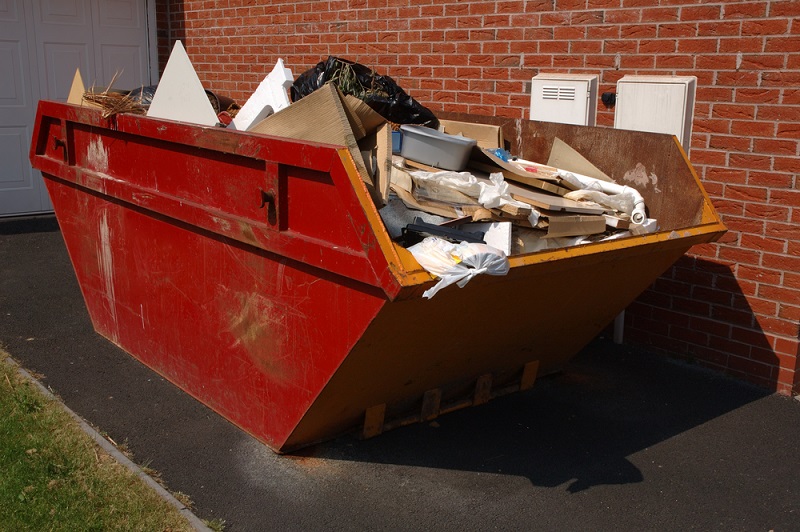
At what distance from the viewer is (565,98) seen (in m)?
5.25

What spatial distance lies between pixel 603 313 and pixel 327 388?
1651 mm

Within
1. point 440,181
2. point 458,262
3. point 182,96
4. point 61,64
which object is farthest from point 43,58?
point 458,262

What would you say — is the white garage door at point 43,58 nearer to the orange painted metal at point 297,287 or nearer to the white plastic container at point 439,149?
the orange painted metal at point 297,287

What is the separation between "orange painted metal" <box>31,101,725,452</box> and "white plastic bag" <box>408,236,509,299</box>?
0.23ft

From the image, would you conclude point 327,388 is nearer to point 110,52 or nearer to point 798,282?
point 798,282

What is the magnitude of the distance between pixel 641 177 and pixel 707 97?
0.92m

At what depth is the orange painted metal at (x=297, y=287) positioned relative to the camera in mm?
3125

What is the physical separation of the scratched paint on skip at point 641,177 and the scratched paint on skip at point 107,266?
284 centimetres

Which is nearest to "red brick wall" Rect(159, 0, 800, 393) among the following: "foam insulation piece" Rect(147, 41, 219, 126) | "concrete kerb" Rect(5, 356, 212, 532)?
"foam insulation piece" Rect(147, 41, 219, 126)

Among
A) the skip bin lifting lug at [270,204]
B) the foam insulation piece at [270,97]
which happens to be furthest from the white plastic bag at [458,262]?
the foam insulation piece at [270,97]

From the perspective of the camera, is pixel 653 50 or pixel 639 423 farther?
pixel 653 50

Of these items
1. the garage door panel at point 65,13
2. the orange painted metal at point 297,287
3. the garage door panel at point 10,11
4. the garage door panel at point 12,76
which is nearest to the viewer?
the orange painted metal at point 297,287

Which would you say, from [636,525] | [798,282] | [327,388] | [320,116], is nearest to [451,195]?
[320,116]

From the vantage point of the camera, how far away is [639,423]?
4285 mm
